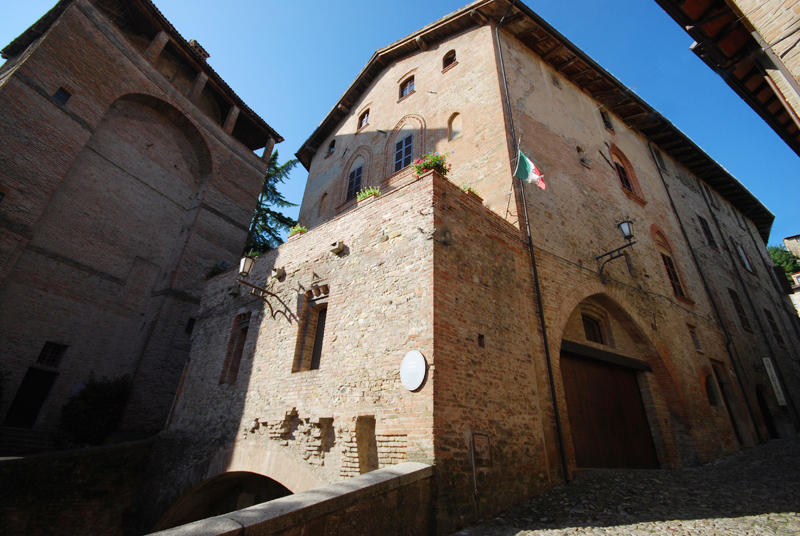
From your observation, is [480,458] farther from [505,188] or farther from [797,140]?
[797,140]

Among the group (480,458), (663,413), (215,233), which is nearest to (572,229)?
(663,413)

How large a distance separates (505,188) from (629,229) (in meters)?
3.09

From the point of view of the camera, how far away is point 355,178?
44.7 feet

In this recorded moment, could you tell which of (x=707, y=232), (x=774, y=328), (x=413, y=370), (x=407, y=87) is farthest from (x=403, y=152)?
(x=774, y=328)

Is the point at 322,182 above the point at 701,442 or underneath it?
above

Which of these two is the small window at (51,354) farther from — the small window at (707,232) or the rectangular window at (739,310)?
the small window at (707,232)

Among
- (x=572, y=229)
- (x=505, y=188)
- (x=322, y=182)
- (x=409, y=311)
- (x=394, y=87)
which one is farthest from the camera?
(x=322, y=182)

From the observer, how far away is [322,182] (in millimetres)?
15477

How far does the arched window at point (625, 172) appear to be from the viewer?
12.7 metres

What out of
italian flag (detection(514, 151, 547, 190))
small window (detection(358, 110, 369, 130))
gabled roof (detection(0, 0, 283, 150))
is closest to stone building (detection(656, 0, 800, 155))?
italian flag (detection(514, 151, 547, 190))

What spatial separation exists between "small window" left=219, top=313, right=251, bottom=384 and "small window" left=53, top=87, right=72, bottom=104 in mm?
9735

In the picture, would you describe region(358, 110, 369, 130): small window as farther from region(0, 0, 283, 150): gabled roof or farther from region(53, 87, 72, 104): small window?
region(53, 87, 72, 104): small window

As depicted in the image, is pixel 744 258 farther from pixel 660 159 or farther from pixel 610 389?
pixel 610 389

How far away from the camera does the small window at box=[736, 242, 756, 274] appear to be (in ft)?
57.0
